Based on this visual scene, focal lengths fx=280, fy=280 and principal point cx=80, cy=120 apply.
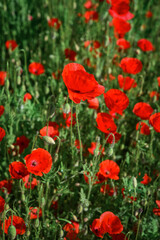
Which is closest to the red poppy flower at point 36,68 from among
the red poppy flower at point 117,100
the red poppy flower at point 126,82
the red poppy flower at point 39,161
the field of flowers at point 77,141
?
the field of flowers at point 77,141

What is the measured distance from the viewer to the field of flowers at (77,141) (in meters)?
1.58

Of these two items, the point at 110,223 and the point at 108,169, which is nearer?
the point at 110,223

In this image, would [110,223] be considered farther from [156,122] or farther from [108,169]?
[156,122]

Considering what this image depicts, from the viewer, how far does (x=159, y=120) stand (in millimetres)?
1692

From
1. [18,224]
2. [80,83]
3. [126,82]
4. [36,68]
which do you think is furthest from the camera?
[36,68]

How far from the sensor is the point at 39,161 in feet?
5.04

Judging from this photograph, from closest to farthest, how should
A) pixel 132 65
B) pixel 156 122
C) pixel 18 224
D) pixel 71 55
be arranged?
pixel 18 224 → pixel 156 122 → pixel 132 65 → pixel 71 55

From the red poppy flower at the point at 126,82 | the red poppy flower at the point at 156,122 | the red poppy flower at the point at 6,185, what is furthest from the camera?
the red poppy flower at the point at 126,82

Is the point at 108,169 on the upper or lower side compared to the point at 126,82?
lower

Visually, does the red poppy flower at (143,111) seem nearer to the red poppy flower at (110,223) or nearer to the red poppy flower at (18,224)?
the red poppy flower at (110,223)

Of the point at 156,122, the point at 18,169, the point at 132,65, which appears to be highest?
the point at 132,65

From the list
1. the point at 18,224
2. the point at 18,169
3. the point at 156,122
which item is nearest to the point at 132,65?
the point at 156,122

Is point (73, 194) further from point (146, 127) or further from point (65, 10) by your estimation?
point (65, 10)

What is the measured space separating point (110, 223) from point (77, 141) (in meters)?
0.68
